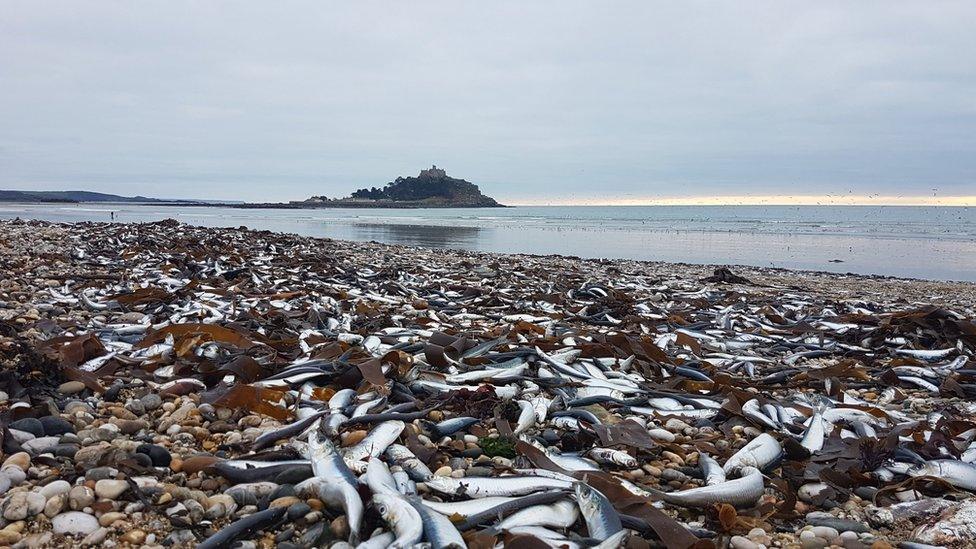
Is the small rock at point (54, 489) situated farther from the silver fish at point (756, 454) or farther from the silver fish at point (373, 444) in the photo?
the silver fish at point (756, 454)

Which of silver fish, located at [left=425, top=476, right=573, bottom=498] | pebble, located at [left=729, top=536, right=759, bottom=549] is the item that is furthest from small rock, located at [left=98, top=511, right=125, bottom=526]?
pebble, located at [left=729, top=536, right=759, bottom=549]

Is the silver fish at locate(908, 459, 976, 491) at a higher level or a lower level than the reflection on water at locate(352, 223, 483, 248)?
lower

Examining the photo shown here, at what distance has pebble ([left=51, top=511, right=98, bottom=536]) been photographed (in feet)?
6.30

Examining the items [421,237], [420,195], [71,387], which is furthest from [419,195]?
[71,387]

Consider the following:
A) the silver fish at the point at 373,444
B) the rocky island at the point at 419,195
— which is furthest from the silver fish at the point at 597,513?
the rocky island at the point at 419,195

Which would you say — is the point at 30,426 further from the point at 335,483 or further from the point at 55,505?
the point at 335,483

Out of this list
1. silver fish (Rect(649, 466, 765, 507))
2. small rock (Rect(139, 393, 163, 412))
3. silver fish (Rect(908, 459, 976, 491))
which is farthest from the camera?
small rock (Rect(139, 393, 163, 412))

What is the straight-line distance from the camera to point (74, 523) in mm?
1948

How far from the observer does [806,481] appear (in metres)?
2.74

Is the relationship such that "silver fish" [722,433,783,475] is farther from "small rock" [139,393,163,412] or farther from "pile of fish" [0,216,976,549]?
"small rock" [139,393,163,412]

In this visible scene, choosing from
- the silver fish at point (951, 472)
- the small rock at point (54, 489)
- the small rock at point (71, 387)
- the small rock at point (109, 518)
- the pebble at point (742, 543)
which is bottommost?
the pebble at point (742, 543)

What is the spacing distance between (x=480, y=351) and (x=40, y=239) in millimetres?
13281

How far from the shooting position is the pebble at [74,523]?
1922 millimetres

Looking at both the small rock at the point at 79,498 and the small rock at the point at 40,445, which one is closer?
the small rock at the point at 79,498
